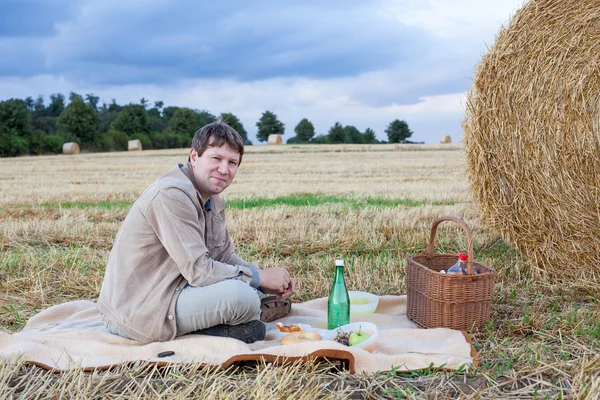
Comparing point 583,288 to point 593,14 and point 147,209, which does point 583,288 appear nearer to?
point 593,14

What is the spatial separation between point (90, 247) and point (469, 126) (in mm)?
3920

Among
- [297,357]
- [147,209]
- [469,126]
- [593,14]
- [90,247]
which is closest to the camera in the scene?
[297,357]

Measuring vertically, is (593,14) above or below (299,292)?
above

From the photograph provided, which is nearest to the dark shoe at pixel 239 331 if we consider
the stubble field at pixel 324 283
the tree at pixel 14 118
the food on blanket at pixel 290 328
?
the food on blanket at pixel 290 328

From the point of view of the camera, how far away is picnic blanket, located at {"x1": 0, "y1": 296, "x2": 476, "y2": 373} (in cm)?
318

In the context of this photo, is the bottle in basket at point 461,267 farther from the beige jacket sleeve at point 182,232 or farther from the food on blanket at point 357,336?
the beige jacket sleeve at point 182,232

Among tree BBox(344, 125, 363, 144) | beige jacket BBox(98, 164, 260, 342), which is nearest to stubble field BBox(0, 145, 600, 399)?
beige jacket BBox(98, 164, 260, 342)

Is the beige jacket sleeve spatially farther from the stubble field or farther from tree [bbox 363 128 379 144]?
tree [bbox 363 128 379 144]

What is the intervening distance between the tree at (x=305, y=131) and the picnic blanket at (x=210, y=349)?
52.5 m

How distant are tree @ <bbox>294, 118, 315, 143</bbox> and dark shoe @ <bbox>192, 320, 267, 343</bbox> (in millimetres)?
52641

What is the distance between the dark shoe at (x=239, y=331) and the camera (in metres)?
3.62

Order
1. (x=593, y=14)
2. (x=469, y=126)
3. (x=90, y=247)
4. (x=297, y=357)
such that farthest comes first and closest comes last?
(x=90, y=247), (x=469, y=126), (x=593, y=14), (x=297, y=357)

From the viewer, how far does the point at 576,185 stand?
16.2 ft

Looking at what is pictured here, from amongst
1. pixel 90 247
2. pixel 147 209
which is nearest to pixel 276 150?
pixel 90 247
